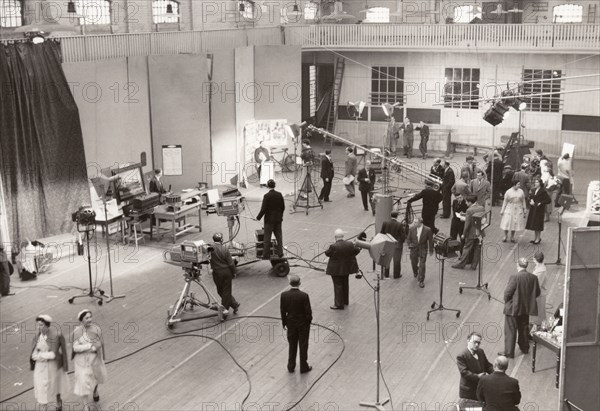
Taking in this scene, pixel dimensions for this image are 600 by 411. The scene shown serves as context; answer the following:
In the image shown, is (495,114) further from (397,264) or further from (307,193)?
(397,264)

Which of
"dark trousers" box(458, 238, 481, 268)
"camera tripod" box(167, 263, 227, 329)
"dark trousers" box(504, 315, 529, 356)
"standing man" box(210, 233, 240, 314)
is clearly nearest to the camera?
"dark trousers" box(504, 315, 529, 356)

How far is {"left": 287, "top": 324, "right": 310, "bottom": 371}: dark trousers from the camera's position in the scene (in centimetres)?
1215

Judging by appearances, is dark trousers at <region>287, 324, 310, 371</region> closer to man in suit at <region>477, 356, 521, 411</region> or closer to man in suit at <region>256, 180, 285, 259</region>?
man in suit at <region>477, 356, 521, 411</region>

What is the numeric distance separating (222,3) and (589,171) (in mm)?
15725

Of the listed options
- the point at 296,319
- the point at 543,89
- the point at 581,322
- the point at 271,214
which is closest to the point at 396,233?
the point at 271,214

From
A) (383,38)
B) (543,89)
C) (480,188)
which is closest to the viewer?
(480,188)

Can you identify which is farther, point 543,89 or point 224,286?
point 543,89

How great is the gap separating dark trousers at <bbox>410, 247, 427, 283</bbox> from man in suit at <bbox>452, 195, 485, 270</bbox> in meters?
1.26

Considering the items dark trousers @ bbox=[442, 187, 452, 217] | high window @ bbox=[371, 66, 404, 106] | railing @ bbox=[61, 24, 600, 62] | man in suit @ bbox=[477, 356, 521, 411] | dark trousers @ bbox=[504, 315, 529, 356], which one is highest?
railing @ bbox=[61, 24, 600, 62]

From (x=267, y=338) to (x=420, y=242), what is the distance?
13.5 ft

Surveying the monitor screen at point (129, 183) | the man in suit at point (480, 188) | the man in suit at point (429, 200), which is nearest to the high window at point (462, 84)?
the man in suit at point (480, 188)

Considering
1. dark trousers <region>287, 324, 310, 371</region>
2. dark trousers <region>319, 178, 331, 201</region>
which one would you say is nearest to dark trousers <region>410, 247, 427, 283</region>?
dark trousers <region>287, 324, 310, 371</region>

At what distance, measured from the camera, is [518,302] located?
40.7 ft

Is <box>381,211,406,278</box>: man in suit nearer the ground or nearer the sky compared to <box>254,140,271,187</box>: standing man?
nearer the ground
